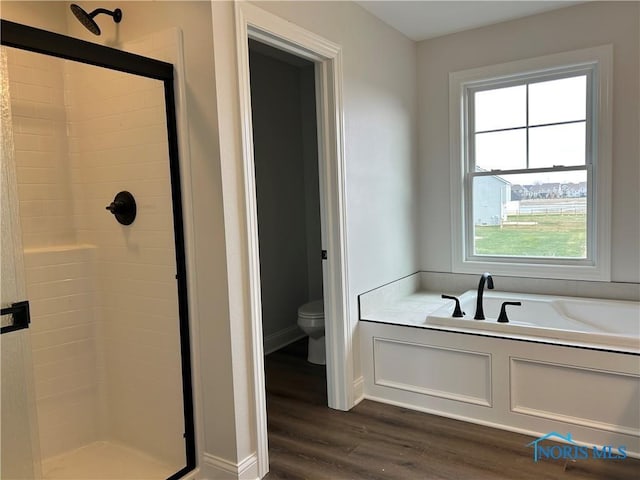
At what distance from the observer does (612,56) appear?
3141 millimetres

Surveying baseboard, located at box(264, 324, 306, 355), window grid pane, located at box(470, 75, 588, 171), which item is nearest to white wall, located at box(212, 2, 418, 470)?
window grid pane, located at box(470, 75, 588, 171)

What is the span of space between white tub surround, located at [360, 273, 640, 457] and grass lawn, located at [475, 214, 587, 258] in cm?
36

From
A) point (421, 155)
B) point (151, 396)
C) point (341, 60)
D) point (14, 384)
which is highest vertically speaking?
point (341, 60)

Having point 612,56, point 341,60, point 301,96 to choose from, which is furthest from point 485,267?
point 301,96

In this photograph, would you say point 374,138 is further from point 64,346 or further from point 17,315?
point 17,315

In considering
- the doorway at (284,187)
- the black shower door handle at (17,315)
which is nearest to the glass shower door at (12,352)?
the black shower door handle at (17,315)

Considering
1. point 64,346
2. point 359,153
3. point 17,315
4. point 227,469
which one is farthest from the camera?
point 359,153

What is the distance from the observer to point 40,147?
247cm

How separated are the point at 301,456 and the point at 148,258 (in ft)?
4.12

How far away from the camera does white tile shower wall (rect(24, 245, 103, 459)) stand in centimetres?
246

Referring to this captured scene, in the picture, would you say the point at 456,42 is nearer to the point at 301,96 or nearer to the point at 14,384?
the point at 301,96

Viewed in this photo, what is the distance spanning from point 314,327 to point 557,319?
1661mm

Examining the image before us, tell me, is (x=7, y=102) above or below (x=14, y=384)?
above

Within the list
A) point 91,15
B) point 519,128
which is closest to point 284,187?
point 519,128
